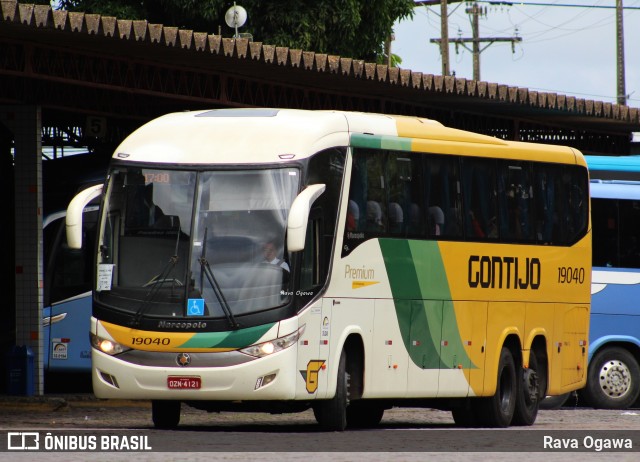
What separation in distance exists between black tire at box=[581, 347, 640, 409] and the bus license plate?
10.6 meters

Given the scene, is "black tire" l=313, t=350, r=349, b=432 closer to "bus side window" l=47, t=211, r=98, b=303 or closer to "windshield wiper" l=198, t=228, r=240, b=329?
"windshield wiper" l=198, t=228, r=240, b=329

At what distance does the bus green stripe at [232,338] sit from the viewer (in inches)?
643

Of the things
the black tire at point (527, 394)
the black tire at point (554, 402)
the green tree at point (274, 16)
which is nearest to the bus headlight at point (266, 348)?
the black tire at point (527, 394)

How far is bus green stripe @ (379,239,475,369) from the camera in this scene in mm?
18359

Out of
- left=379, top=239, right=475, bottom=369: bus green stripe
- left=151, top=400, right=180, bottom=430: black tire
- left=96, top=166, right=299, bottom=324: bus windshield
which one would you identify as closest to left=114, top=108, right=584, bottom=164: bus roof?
left=96, top=166, right=299, bottom=324: bus windshield

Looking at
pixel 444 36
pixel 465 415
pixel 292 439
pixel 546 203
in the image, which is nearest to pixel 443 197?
pixel 546 203

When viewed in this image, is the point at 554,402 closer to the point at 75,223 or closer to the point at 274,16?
the point at 75,223

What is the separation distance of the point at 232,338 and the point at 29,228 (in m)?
9.15

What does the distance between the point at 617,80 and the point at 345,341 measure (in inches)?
1490

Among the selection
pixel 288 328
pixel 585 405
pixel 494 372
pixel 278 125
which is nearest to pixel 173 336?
pixel 288 328

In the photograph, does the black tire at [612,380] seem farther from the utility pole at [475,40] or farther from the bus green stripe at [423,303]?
the utility pole at [475,40]

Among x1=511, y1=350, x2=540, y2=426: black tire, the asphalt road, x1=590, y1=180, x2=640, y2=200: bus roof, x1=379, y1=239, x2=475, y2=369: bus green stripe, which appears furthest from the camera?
x1=590, y1=180, x2=640, y2=200: bus roof

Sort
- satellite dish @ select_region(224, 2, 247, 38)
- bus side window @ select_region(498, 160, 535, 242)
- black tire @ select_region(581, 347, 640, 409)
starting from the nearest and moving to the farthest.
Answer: bus side window @ select_region(498, 160, 535, 242)
black tire @ select_region(581, 347, 640, 409)
satellite dish @ select_region(224, 2, 247, 38)

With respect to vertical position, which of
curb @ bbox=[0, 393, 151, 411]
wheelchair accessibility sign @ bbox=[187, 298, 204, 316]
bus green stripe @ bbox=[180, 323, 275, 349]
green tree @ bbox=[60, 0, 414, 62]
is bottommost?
curb @ bbox=[0, 393, 151, 411]
